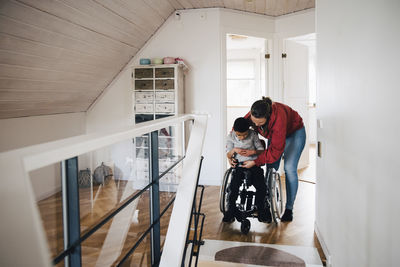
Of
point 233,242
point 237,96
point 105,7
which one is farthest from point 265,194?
point 237,96

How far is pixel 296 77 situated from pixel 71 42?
3194 millimetres

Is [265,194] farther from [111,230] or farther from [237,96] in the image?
[237,96]

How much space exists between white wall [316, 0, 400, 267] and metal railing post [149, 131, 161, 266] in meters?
0.86

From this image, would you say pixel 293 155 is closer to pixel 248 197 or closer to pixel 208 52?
pixel 248 197

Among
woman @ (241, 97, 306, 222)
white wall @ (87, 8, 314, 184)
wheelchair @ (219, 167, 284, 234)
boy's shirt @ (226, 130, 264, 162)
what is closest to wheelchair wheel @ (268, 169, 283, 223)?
wheelchair @ (219, 167, 284, 234)

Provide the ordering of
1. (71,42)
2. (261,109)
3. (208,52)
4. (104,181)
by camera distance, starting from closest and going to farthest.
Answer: (104,181), (261,109), (71,42), (208,52)

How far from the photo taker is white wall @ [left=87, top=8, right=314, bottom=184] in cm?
416

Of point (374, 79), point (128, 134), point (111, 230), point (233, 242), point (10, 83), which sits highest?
point (10, 83)

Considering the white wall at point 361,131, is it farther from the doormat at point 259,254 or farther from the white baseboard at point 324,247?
the doormat at point 259,254

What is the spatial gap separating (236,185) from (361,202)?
1.28 metres

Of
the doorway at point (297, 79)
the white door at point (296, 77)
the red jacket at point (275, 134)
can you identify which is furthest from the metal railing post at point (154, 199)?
the white door at point (296, 77)

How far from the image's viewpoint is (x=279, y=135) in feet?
8.30

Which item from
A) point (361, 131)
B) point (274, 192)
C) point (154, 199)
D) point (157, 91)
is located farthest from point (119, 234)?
point (157, 91)

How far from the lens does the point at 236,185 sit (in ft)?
8.52
